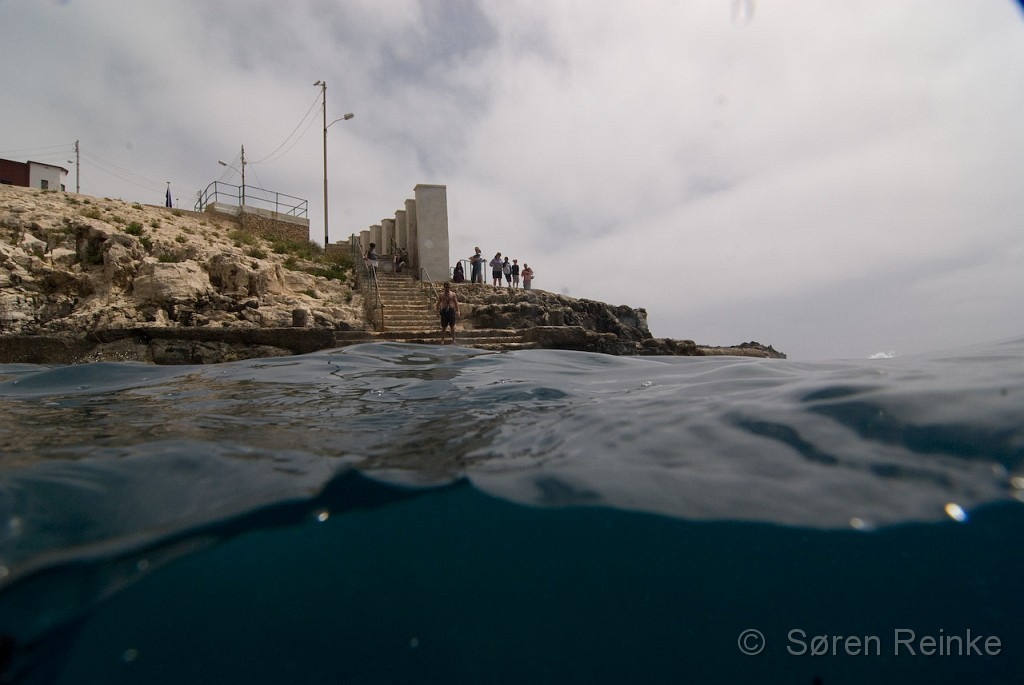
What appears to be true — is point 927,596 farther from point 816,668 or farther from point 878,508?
point 816,668

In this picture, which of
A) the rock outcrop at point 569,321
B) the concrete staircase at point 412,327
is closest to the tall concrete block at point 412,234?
the concrete staircase at point 412,327

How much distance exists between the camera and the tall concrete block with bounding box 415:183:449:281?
2133 cm

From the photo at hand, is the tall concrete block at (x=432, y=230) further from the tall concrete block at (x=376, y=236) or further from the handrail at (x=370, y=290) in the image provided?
the tall concrete block at (x=376, y=236)

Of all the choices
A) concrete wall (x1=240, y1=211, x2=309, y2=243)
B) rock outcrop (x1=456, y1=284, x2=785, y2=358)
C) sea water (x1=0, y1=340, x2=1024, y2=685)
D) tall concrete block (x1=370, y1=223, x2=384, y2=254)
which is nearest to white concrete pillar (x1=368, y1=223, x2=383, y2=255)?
tall concrete block (x1=370, y1=223, x2=384, y2=254)

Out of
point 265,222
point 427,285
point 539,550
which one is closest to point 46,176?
point 265,222

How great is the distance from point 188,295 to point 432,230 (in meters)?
9.21

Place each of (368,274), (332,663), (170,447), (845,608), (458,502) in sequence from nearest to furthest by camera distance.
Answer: (332,663) < (845,608) < (458,502) < (170,447) < (368,274)

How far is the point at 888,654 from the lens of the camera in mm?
1513

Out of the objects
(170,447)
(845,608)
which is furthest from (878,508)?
(170,447)

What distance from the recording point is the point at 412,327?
16172 mm

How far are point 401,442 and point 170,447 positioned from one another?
3.37 feet

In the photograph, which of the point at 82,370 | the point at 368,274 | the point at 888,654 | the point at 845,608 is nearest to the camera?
the point at 888,654

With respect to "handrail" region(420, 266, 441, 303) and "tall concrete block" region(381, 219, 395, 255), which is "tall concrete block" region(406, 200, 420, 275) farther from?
"tall concrete block" region(381, 219, 395, 255)

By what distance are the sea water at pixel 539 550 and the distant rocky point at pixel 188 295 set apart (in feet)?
26.7
